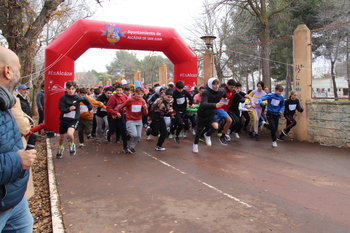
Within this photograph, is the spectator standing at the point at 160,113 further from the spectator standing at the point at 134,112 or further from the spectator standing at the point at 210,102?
the spectator standing at the point at 210,102

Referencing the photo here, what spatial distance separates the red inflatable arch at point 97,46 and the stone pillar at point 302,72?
15.5 ft

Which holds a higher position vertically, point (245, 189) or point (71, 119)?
point (71, 119)

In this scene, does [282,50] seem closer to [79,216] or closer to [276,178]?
[276,178]

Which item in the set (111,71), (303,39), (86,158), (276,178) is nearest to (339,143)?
(303,39)

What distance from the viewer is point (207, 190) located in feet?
15.1

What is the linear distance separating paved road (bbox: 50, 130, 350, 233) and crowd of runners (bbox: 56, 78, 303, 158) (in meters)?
0.71

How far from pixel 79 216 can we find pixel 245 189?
2.61m

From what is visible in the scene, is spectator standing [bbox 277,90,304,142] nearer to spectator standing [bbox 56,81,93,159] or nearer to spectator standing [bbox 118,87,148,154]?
spectator standing [bbox 118,87,148,154]

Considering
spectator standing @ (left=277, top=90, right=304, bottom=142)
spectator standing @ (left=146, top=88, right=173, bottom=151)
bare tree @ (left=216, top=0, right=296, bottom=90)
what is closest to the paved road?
spectator standing @ (left=146, top=88, right=173, bottom=151)

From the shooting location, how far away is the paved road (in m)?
3.45

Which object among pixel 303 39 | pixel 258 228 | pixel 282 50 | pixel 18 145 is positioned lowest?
pixel 258 228

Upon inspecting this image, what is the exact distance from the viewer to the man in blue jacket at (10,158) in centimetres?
169

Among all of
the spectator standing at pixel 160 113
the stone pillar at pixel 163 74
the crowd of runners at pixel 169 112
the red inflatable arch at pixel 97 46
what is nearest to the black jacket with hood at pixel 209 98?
the crowd of runners at pixel 169 112

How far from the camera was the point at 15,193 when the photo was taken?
1780mm
